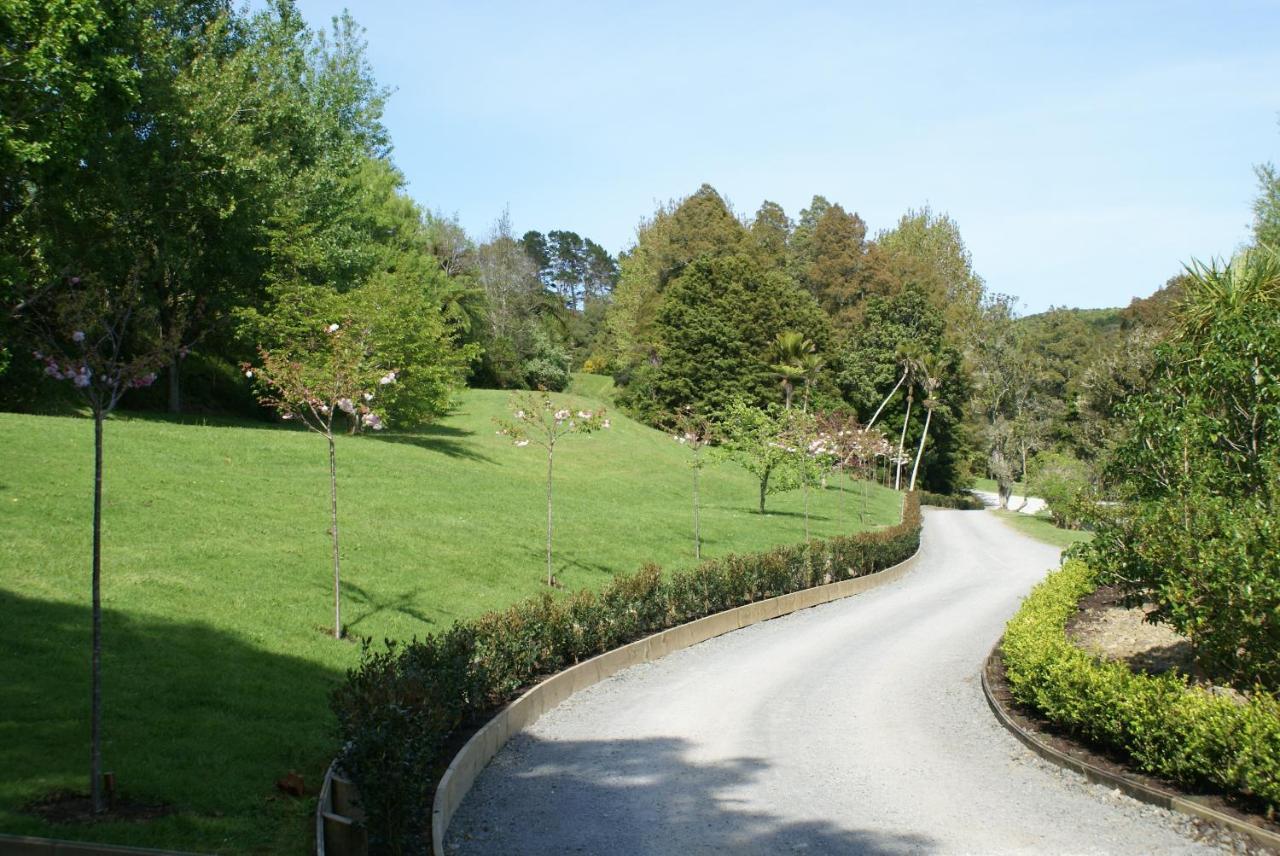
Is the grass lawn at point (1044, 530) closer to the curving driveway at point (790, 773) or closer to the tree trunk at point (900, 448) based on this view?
the tree trunk at point (900, 448)

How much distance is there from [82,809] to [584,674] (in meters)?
8.31

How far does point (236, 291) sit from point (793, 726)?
103 ft

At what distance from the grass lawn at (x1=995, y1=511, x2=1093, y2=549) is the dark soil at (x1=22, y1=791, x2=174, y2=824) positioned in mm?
39550

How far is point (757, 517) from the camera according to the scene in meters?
38.1

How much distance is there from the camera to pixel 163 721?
1005cm

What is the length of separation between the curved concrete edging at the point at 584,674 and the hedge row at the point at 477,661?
216mm

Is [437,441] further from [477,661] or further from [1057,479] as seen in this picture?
[1057,479]

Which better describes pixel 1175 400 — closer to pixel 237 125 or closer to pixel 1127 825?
pixel 1127 825

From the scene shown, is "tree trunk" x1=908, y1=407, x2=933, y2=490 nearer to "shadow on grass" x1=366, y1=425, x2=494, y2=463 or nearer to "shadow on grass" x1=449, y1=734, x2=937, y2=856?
"shadow on grass" x1=366, y1=425, x2=494, y2=463

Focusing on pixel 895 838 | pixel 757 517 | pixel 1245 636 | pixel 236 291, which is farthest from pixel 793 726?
pixel 236 291

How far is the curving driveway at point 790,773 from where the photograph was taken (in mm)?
8961

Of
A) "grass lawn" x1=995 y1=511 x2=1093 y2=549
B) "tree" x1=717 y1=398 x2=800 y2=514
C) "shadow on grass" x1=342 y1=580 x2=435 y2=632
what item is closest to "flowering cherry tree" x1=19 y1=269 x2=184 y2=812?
"shadow on grass" x1=342 y1=580 x2=435 y2=632

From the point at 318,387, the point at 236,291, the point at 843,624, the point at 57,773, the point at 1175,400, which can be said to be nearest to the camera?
the point at 57,773

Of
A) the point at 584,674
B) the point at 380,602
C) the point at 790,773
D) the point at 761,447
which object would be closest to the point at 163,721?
the point at 380,602
